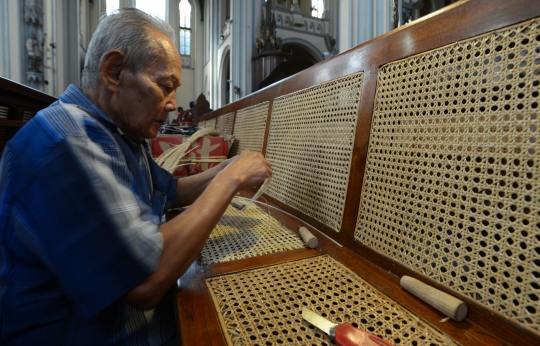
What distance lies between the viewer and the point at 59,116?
1.43 ft

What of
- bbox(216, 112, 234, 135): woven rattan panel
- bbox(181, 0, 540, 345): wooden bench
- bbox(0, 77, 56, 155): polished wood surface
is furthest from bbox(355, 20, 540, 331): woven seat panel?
bbox(0, 77, 56, 155): polished wood surface

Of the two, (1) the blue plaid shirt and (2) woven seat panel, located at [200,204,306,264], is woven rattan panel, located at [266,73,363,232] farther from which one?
(1) the blue plaid shirt

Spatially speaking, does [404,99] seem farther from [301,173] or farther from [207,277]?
[207,277]

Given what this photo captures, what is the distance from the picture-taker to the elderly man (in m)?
0.38

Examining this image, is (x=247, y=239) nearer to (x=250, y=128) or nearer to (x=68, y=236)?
(x=68, y=236)

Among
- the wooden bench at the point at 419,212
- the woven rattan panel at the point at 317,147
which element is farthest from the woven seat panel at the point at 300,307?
the woven rattan panel at the point at 317,147

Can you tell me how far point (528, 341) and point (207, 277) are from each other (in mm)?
482

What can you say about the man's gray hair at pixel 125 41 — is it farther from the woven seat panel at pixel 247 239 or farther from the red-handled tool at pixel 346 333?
the red-handled tool at pixel 346 333

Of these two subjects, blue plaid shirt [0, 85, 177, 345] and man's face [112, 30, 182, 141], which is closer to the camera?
blue plaid shirt [0, 85, 177, 345]

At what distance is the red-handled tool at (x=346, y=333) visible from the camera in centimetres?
33

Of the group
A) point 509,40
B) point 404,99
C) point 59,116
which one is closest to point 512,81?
point 509,40

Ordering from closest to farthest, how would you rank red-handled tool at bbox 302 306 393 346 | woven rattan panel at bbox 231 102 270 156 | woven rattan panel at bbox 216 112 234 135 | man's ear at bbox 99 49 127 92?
red-handled tool at bbox 302 306 393 346 → man's ear at bbox 99 49 127 92 → woven rattan panel at bbox 231 102 270 156 → woven rattan panel at bbox 216 112 234 135

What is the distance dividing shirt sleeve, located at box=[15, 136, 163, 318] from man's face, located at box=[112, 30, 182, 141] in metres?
0.17

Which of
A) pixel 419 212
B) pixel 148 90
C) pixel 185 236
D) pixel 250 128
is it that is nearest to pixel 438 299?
pixel 419 212
